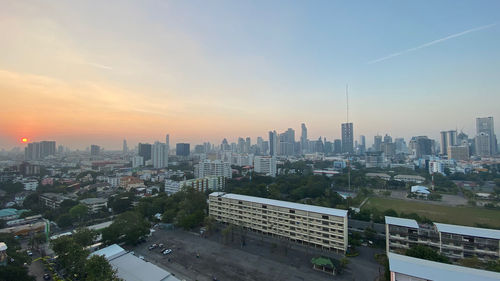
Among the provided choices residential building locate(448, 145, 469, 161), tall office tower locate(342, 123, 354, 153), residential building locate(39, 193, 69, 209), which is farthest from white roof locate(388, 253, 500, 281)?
tall office tower locate(342, 123, 354, 153)

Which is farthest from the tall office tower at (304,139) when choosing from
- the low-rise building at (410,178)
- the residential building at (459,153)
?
the low-rise building at (410,178)

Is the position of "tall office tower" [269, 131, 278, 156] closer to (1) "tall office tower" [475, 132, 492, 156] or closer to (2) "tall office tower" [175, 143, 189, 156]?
(2) "tall office tower" [175, 143, 189, 156]

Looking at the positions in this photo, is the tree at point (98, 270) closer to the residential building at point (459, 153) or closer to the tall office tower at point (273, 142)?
the residential building at point (459, 153)

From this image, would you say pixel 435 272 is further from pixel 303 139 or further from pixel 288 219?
pixel 303 139

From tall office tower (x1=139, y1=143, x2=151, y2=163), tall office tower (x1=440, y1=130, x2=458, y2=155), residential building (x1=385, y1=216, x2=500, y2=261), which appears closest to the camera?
residential building (x1=385, y1=216, x2=500, y2=261)

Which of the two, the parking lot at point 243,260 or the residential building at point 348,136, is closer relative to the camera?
the parking lot at point 243,260

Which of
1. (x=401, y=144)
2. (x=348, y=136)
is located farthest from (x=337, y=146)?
(x=401, y=144)
